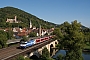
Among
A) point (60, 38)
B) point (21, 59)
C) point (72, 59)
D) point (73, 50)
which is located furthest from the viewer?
point (60, 38)

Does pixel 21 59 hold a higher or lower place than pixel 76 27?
lower

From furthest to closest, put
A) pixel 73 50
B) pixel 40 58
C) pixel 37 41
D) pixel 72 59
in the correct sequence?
pixel 37 41
pixel 40 58
pixel 73 50
pixel 72 59

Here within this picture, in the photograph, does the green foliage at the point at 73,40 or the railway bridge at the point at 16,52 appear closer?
the railway bridge at the point at 16,52

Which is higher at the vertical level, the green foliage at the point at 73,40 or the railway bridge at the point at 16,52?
the green foliage at the point at 73,40

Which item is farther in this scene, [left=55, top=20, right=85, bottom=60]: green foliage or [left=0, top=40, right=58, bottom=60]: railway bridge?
[left=55, top=20, right=85, bottom=60]: green foliage

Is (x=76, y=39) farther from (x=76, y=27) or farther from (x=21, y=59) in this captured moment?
(x=21, y=59)

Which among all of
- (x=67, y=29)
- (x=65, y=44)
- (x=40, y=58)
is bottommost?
(x=40, y=58)

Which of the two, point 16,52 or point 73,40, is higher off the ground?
point 73,40

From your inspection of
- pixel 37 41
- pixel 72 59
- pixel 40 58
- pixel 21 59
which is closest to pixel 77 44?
pixel 72 59

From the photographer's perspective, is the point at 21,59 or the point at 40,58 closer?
the point at 21,59

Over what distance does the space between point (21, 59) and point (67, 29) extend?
692 inches

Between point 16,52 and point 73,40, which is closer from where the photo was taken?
point 16,52

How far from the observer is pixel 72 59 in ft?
130

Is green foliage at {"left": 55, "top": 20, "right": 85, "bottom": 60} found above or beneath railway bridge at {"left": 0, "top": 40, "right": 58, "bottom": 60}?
above
